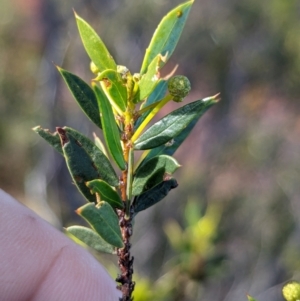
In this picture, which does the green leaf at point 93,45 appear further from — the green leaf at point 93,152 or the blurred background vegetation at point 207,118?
the blurred background vegetation at point 207,118

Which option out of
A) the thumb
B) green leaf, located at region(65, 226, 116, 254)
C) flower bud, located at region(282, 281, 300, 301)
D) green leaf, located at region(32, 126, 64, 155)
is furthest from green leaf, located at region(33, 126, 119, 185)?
the thumb

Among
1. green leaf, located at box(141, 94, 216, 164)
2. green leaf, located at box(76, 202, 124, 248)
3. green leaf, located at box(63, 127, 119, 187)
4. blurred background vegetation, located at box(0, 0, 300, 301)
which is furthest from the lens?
blurred background vegetation, located at box(0, 0, 300, 301)

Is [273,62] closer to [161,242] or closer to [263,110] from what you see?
[263,110]

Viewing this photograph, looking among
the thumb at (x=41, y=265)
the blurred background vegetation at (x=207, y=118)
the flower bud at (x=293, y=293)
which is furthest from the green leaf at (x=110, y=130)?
the blurred background vegetation at (x=207, y=118)

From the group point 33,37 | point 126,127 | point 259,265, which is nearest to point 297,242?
point 259,265

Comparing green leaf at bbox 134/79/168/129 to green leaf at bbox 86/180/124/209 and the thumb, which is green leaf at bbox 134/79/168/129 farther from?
the thumb

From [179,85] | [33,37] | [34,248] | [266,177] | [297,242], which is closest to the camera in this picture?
[179,85]
